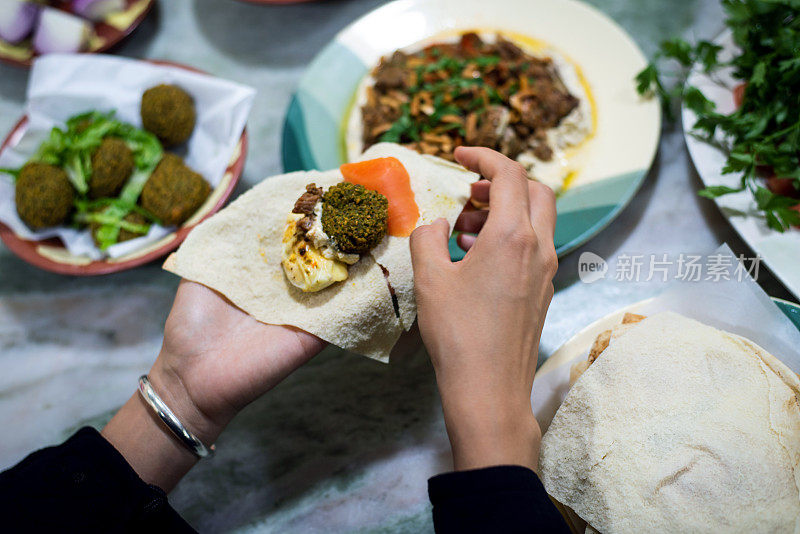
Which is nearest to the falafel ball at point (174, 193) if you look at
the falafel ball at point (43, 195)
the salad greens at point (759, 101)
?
the falafel ball at point (43, 195)

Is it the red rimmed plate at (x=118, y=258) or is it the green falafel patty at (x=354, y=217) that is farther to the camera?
the red rimmed plate at (x=118, y=258)

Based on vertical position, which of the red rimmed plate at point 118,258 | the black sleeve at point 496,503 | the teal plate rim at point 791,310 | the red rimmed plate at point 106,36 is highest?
the red rimmed plate at point 106,36

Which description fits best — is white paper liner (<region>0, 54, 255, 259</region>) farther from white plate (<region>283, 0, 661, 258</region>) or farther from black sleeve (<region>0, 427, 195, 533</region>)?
black sleeve (<region>0, 427, 195, 533</region>)

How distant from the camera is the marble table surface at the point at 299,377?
61.9 inches

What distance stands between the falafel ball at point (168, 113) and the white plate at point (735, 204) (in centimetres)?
175

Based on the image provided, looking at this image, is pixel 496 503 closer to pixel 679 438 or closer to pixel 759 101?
pixel 679 438

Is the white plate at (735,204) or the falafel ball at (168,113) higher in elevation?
the falafel ball at (168,113)

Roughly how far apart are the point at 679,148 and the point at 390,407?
1409 mm

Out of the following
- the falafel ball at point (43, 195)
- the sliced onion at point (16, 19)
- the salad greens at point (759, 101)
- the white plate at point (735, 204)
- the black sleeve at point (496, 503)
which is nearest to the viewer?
the black sleeve at point (496, 503)

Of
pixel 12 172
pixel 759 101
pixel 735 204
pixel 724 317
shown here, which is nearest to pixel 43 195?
pixel 12 172

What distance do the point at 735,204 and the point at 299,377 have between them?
58.5 inches

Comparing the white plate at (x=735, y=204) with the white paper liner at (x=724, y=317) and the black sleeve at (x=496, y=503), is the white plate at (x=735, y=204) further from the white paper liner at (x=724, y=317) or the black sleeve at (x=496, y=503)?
the black sleeve at (x=496, y=503)

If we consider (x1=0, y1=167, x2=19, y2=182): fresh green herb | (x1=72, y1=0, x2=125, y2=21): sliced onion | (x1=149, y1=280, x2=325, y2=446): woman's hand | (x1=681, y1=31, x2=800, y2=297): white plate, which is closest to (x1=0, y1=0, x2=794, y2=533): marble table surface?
(x1=681, y1=31, x2=800, y2=297): white plate

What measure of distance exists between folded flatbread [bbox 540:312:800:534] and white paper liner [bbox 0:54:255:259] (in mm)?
1390
